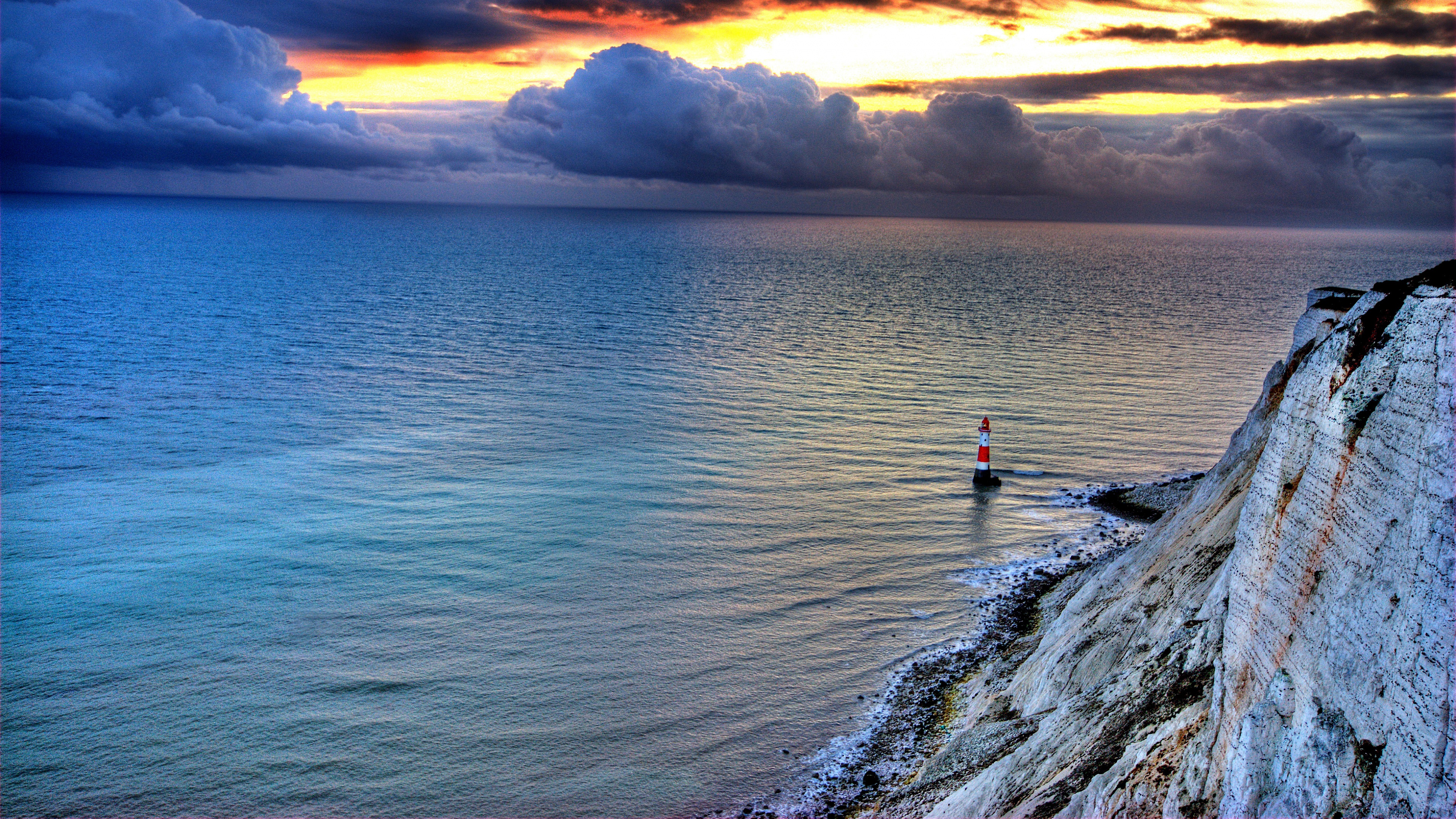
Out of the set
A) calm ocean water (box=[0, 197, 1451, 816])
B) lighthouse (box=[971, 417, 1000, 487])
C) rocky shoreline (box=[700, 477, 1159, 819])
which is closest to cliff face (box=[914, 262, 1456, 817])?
rocky shoreline (box=[700, 477, 1159, 819])

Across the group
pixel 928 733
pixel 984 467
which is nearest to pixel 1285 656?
pixel 928 733

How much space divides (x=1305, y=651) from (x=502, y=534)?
2019 centimetres

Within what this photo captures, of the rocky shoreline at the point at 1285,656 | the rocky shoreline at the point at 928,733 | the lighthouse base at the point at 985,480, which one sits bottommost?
the rocky shoreline at the point at 928,733

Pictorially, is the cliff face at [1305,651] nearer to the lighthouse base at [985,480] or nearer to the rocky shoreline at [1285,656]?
the rocky shoreline at [1285,656]

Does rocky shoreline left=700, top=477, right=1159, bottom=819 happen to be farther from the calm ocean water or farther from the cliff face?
the calm ocean water

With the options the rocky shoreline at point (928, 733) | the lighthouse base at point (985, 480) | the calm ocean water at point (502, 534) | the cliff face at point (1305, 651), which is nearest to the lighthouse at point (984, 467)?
the lighthouse base at point (985, 480)

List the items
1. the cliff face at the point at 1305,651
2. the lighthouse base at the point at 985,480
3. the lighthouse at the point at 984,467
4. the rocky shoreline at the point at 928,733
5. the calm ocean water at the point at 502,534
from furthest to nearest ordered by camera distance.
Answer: the lighthouse base at the point at 985,480
the lighthouse at the point at 984,467
the calm ocean water at the point at 502,534
the rocky shoreline at the point at 928,733
the cliff face at the point at 1305,651

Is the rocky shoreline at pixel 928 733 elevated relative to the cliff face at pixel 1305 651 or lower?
lower

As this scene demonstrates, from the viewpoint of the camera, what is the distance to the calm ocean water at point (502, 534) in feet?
50.2

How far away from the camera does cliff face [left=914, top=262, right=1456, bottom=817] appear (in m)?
6.92

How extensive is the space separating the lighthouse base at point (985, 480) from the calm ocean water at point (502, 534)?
846 mm

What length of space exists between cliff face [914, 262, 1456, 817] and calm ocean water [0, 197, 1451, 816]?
565cm

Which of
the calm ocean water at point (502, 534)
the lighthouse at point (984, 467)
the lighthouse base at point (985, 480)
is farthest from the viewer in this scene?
the lighthouse base at point (985, 480)

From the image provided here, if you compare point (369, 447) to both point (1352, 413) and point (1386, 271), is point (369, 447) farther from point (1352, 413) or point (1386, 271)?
point (1386, 271)
